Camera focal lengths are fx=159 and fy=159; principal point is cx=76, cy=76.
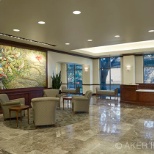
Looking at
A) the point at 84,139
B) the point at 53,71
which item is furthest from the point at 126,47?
the point at 84,139

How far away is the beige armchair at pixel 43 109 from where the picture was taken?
14.9 feet

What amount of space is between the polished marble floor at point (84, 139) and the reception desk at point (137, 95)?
3233mm

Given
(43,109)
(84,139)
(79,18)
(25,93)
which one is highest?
(79,18)

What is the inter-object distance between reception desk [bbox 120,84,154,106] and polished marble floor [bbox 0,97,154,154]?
3.23 m

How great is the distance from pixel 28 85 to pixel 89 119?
368 cm

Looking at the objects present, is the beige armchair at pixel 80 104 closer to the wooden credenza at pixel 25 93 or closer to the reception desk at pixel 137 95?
the wooden credenza at pixel 25 93

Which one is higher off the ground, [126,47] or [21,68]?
[126,47]

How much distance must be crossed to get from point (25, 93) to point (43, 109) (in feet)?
10.6

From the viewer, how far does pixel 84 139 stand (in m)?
3.79

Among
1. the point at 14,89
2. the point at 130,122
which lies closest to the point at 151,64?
the point at 130,122

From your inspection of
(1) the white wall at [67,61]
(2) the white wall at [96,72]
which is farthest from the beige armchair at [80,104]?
(2) the white wall at [96,72]

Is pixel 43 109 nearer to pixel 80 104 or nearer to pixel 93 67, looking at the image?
pixel 80 104

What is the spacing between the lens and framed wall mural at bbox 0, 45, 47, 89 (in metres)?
6.69

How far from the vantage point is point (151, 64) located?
431 inches
